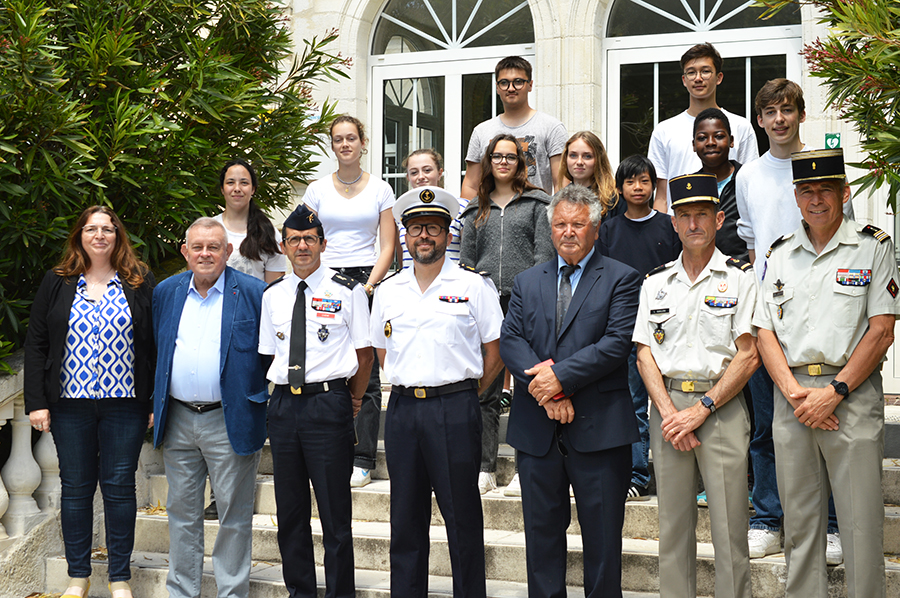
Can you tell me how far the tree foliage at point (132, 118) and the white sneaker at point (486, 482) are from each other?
2.52 meters

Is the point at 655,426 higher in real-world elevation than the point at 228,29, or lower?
lower

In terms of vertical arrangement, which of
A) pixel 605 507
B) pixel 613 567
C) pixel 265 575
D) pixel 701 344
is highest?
pixel 701 344

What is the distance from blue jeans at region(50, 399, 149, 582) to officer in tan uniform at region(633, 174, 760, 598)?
270 cm

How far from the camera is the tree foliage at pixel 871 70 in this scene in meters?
3.70

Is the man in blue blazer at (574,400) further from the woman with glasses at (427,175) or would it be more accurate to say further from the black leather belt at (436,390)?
the woman with glasses at (427,175)

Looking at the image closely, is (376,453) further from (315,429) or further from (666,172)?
(666,172)

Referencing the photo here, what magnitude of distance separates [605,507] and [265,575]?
213cm

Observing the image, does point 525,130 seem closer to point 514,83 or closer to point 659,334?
point 514,83

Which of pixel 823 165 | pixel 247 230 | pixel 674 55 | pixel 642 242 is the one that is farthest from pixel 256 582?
pixel 674 55

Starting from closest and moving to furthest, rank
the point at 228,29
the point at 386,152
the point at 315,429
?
the point at 315,429, the point at 228,29, the point at 386,152

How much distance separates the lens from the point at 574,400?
13.3ft

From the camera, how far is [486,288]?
14.5 ft

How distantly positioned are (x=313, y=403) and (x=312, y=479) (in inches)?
15.0

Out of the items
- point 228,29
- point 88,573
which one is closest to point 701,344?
point 88,573
